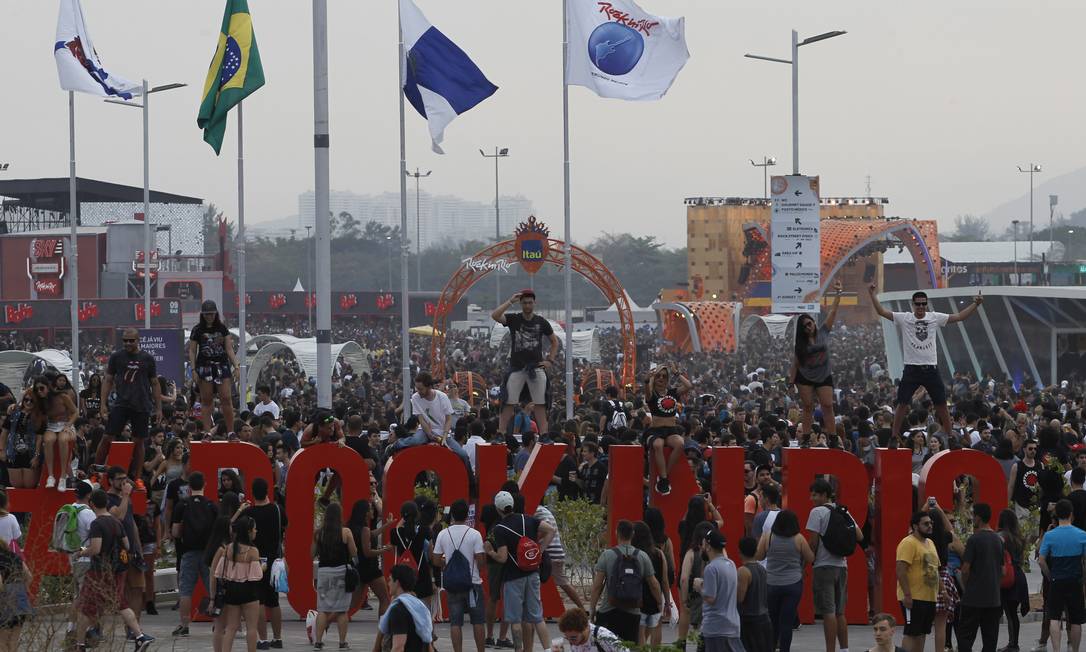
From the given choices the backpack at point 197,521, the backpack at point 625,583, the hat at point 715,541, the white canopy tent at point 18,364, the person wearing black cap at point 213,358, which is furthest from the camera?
the white canopy tent at point 18,364

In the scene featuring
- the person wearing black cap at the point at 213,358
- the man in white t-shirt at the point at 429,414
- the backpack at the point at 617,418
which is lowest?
the backpack at the point at 617,418

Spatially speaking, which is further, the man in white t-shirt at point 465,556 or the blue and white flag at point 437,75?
the blue and white flag at point 437,75

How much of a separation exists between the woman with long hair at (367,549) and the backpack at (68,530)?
2391 millimetres

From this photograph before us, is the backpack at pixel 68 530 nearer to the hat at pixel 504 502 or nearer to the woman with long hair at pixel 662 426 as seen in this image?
the hat at pixel 504 502

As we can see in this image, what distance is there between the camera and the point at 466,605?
12930 mm

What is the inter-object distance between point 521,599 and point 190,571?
11.1 feet

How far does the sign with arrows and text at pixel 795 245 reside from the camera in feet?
66.5

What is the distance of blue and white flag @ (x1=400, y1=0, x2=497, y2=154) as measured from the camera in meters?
22.1

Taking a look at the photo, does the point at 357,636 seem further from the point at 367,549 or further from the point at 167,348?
the point at 167,348

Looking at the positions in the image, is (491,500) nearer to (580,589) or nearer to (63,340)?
(580,589)

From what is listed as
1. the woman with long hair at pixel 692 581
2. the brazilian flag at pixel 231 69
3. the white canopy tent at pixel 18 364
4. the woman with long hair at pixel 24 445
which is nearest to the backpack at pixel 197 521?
the woman with long hair at pixel 24 445

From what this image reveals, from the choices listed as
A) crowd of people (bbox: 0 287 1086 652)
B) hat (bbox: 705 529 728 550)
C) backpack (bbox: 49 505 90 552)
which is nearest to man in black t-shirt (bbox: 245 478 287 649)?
crowd of people (bbox: 0 287 1086 652)

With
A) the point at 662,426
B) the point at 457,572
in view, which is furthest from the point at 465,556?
the point at 662,426

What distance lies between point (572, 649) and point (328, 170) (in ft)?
33.1
